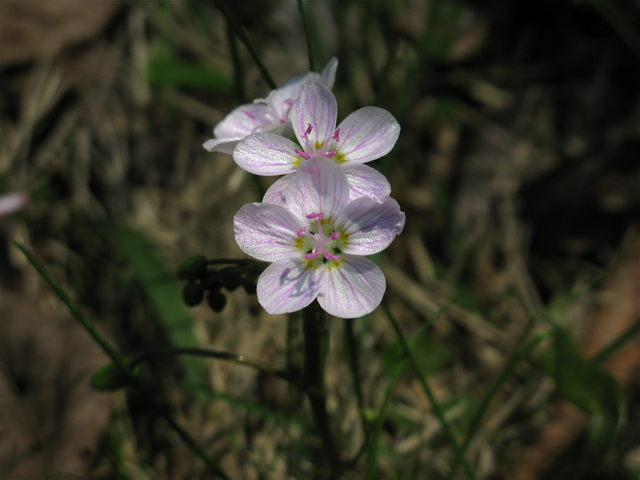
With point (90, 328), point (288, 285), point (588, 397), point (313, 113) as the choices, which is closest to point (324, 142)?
point (313, 113)

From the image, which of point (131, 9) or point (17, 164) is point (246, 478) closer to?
point (17, 164)

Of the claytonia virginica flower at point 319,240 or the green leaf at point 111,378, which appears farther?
the green leaf at point 111,378

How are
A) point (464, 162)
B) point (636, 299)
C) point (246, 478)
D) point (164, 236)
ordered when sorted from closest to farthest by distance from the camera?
point (246, 478) < point (636, 299) < point (164, 236) < point (464, 162)

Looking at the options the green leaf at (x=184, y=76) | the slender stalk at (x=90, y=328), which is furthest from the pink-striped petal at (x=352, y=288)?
the green leaf at (x=184, y=76)

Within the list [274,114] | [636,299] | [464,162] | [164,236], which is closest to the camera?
[274,114]

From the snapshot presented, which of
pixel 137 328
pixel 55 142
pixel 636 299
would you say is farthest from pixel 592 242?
pixel 55 142

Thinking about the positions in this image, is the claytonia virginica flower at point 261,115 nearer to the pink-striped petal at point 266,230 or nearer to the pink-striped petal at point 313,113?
the pink-striped petal at point 313,113
